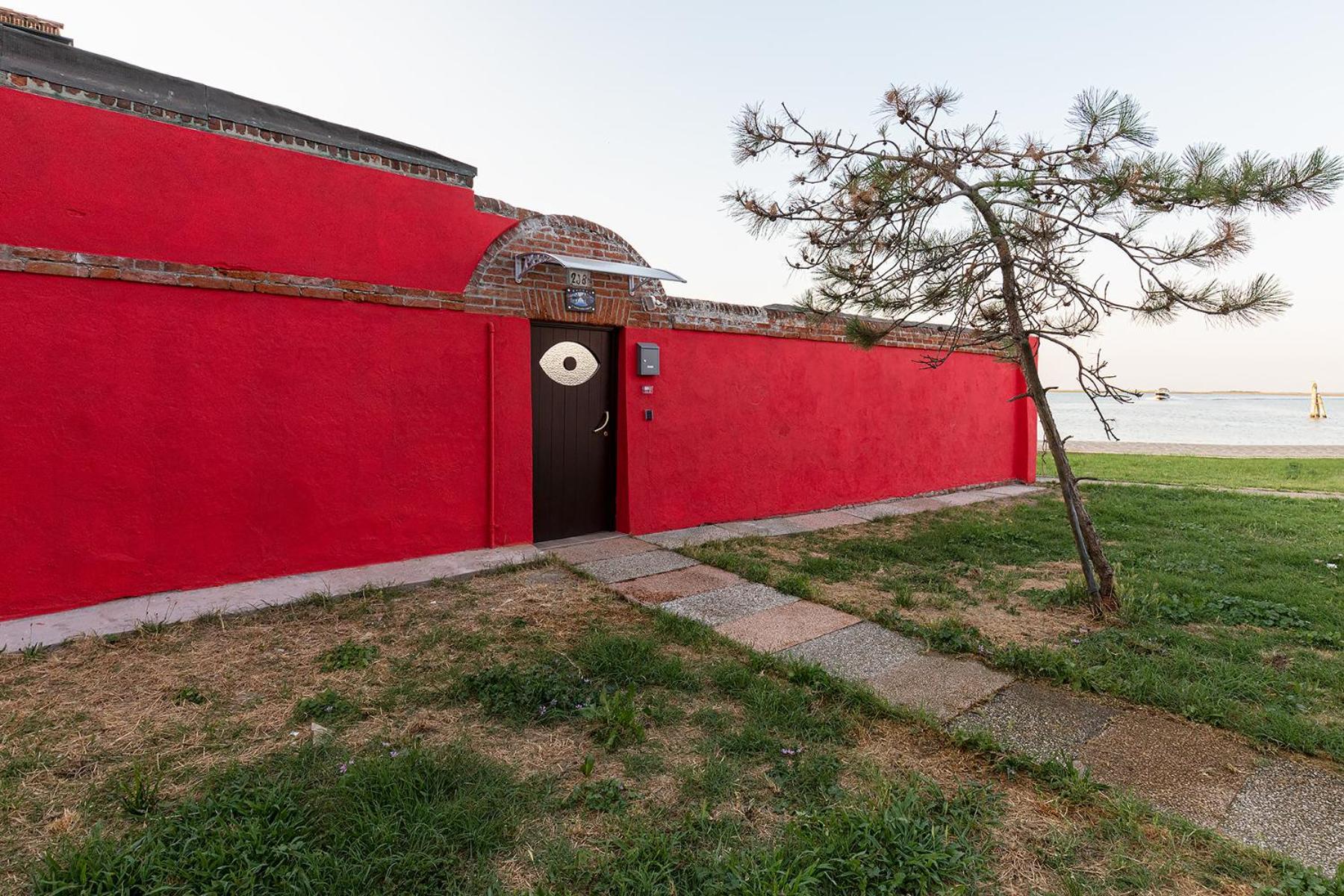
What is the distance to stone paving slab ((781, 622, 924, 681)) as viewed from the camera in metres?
3.26

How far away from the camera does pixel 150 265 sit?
394 centimetres

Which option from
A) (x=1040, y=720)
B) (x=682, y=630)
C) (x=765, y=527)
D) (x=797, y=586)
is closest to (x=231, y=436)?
(x=682, y=630)

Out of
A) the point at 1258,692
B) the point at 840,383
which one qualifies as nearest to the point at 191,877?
the point at 1258,692

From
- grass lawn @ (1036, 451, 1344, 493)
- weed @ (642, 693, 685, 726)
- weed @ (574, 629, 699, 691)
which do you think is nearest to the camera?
weed @ (642, 693, 685, 726)

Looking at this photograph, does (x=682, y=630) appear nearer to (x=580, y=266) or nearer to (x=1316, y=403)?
(x=580, y=266)

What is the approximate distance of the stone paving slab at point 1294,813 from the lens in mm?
1963

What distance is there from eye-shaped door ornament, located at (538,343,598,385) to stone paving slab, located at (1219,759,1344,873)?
5.06 metres

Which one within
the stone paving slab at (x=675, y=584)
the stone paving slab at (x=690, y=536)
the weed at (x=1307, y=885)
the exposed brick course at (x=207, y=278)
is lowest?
the weed at (x=1307, y=885)

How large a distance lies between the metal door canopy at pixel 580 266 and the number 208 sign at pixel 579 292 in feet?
0.35

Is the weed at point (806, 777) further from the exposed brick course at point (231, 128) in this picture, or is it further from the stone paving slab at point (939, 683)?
the exposed brick course at point (231, 128)

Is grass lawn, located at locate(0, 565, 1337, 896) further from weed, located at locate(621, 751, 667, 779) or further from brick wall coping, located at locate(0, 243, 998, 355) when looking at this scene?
brick wall coping, located at locate(0, 243, 998, 355)

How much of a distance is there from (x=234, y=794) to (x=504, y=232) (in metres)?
4.40

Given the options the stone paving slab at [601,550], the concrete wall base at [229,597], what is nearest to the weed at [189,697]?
the concrete wall base at [229,597]

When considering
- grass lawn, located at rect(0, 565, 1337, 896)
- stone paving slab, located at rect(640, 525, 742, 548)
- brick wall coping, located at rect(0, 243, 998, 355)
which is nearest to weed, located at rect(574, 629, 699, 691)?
grass lawn, located at rect(0, 565, 1337, 896)
